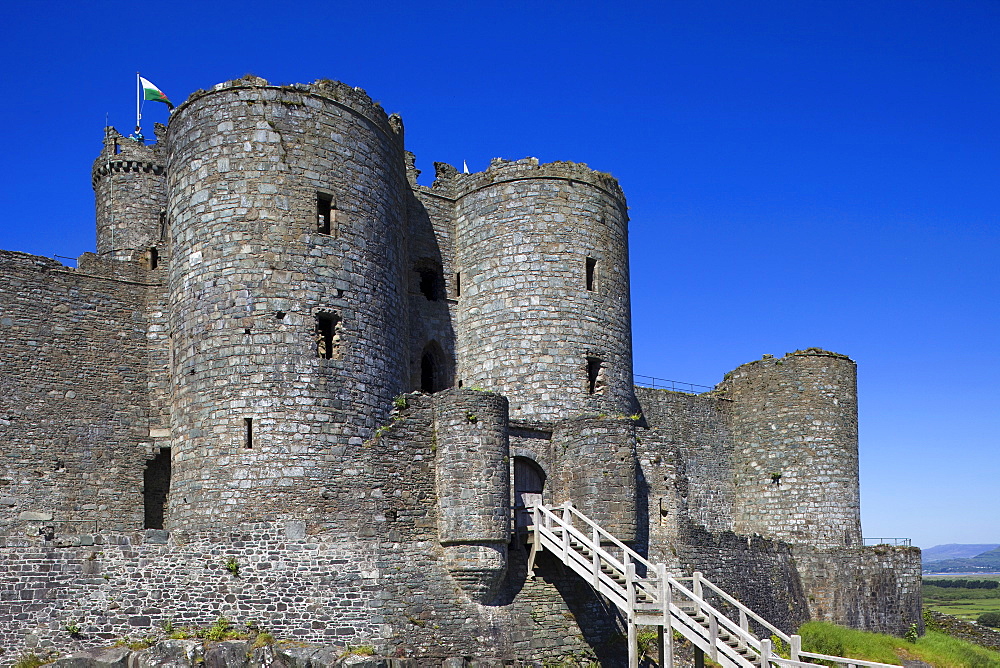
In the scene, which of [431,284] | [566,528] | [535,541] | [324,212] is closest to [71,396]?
[324,212]

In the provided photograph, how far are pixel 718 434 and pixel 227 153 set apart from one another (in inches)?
753

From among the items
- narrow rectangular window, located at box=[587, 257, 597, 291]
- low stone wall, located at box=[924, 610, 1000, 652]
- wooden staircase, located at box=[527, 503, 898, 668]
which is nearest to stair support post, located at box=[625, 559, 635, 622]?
wooden staircase, located at box=[527, 503, 898, 668]

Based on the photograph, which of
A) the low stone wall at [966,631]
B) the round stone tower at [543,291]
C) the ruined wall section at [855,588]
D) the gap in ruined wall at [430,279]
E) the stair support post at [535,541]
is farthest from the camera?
the low stone wall at [966,631]

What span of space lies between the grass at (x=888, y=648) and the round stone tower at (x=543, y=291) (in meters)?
8.51

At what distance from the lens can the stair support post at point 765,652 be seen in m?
19.4

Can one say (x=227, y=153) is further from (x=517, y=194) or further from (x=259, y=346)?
(x=517, y=194)

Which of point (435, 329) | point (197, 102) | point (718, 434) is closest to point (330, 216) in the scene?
point (197, 102)

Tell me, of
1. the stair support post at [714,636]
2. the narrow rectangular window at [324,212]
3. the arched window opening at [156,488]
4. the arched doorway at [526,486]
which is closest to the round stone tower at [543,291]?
the arched doorway at [526,486]

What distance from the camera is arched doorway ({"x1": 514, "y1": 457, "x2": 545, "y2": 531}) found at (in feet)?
81.7

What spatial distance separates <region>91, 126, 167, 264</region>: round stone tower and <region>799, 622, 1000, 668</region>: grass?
24.1m

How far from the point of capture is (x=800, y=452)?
3322 cm

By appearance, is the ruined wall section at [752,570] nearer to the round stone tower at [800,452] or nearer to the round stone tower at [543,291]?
the round stone tower at [800,452]

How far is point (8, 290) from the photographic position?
23453mm

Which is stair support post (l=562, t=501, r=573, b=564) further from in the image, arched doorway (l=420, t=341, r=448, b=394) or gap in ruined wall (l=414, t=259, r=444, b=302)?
gap in ruined wall (l=414, t=259, r=444, b=302)
